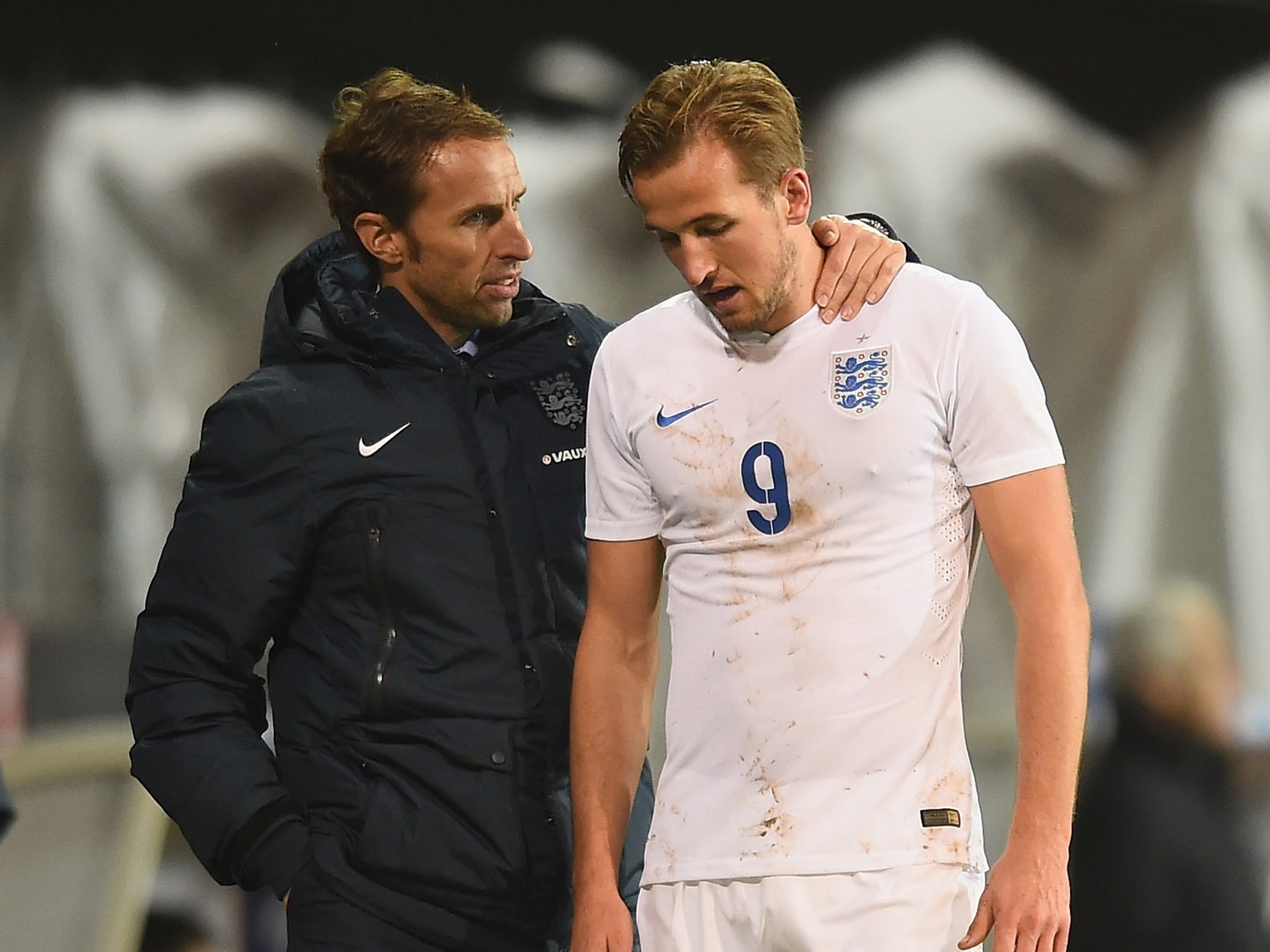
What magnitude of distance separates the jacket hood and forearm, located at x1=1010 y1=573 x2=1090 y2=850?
0.76m

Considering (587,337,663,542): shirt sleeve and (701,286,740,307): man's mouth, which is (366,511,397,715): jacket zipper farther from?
(701,286,740,307): man's mouth

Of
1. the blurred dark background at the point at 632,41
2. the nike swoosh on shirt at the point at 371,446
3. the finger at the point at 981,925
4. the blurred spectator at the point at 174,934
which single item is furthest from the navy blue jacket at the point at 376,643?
the blurred dark background at the point at 632,41

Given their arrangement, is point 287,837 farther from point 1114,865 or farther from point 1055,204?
point 1055,204

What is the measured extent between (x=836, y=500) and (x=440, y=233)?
62 centimetres

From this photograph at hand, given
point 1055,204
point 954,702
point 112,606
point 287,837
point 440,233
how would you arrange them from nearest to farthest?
point 954,702
point 287,837
point 440,233
point 112,606
point 1055,204

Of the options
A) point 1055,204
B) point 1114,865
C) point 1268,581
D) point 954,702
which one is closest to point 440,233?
point 954,702

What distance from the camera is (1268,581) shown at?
18.4 ft

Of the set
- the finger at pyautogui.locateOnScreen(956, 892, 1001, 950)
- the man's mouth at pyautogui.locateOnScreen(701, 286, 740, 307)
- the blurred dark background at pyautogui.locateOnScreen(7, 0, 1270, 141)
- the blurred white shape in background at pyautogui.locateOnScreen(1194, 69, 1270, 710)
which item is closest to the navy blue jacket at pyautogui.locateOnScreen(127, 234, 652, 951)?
the man's mouth at pyautogui.locateOnScreen(701, 286, 740, 307)

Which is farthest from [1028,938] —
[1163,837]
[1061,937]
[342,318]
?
[1163,837]

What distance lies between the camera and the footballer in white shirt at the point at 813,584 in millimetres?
1714

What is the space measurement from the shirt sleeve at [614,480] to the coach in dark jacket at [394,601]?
0.12 metres

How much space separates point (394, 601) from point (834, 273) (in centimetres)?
62

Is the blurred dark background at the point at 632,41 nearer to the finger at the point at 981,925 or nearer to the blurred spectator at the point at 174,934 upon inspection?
the blurred spectator at the point at 174,934

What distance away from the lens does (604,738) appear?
1949 millimetres
